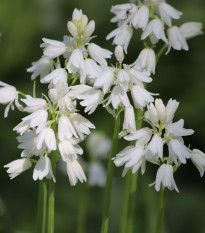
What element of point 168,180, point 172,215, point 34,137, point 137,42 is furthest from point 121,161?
point 137,42

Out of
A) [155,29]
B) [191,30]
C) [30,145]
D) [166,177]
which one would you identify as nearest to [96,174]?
[191,30]

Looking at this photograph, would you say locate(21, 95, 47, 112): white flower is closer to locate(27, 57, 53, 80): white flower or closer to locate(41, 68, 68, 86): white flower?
locate(41, 68, 68, 86): white flower

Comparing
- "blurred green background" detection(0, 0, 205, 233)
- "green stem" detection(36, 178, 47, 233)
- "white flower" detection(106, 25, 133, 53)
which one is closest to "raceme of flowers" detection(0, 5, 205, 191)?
"green stem" detection(36, 178, 47, 233)

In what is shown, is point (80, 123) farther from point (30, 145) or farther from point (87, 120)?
point (30, 145)

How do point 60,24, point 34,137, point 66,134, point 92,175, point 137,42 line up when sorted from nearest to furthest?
1. point 66,134
2. point 34,137
3. point 92,175
4. point 137,42
5. point 60,24

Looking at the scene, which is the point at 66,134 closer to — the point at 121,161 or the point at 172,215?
the point at 121,161
